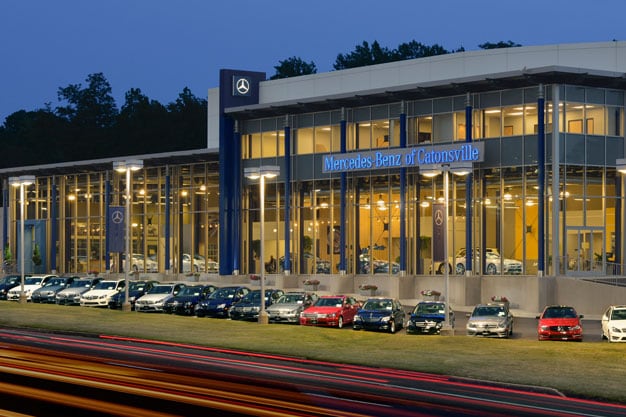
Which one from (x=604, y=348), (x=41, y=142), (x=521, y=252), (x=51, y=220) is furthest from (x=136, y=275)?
(x=41, y=142)

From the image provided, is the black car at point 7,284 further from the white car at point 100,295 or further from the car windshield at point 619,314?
the car windshield at point 619,314

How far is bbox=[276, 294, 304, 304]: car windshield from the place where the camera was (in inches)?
2077

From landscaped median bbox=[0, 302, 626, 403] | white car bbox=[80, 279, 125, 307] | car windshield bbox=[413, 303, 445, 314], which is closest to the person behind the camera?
landscaped median bbox=[0, 302, 626, 403]

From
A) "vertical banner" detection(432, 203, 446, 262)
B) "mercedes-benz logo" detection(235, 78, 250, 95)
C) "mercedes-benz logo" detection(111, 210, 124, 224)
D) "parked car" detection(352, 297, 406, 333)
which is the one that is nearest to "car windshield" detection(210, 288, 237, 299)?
"mercedes-benz logo" detection(111, 210, 124, 224)

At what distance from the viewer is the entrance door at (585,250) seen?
6150 centimetres

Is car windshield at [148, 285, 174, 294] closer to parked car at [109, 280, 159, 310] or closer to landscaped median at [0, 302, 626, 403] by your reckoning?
parked car at [109, 280, 159, 310]

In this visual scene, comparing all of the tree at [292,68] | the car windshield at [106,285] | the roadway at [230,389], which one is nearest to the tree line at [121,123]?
the tree at [292,68]

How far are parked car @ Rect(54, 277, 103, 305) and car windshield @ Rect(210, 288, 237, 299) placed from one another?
10.3 metres

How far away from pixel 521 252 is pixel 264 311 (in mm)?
18385

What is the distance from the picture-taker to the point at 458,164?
4638cm

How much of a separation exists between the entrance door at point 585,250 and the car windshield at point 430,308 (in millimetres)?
15681

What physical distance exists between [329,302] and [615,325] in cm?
1387

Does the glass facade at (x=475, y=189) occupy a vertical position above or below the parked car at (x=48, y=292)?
above

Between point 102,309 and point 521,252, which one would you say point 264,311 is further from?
point 521,252
